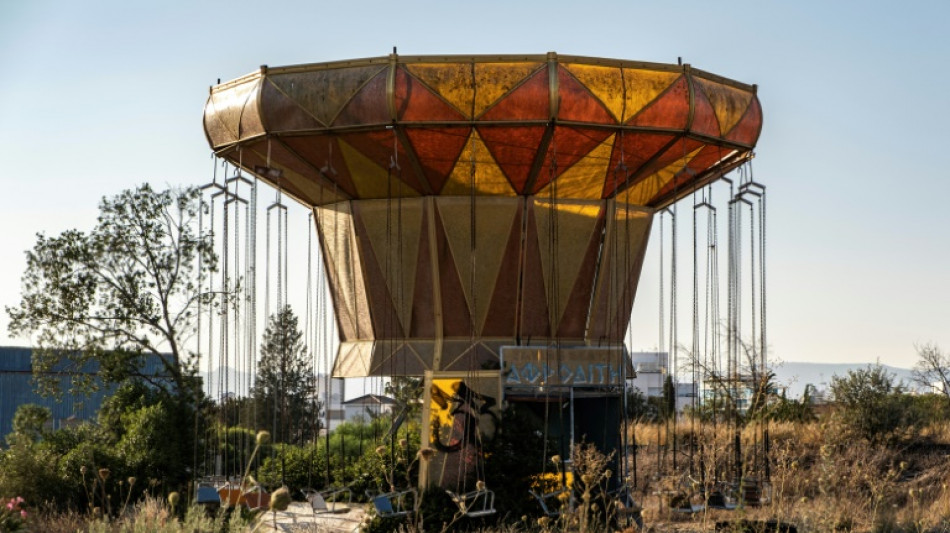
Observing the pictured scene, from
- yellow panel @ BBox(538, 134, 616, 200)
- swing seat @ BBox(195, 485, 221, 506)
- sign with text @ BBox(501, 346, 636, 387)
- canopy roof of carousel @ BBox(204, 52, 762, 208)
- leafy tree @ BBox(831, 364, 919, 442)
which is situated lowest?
swing seat @ BBox(195, 485, 221, 506)

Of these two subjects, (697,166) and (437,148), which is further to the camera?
(697,166)

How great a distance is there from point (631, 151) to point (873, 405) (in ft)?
43.9

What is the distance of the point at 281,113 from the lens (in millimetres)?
21703

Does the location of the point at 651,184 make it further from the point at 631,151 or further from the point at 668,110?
the point at 668,110

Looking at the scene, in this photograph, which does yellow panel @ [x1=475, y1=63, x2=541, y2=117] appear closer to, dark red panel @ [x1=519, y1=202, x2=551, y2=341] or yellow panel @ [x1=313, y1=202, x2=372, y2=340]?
dark red panel @ [x1=519, y1=202, x2=551, y2=341]

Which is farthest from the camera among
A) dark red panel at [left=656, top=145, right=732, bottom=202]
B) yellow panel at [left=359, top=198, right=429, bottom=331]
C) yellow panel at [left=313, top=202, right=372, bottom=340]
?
yellow panel at [left=313, top=202, right=372, bottom=340]

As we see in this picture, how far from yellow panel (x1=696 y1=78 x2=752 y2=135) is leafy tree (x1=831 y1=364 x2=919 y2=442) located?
10579 millimetres

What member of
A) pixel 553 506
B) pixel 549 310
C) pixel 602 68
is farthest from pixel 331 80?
pixel 553 506

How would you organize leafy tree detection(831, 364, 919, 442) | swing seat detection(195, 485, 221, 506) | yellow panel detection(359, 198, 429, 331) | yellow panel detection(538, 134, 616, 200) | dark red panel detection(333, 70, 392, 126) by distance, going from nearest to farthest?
swing seat detection(195, 485, 221, 506)
dark red panel detection(333, 70, 392, 126)
yellow panel detection(538, 134, 616, 200)
yellow panel detection(359, 198, 429, 331)
leafy tree detection(831, 364, 919, 442)

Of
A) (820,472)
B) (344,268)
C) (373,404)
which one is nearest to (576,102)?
(344,268)

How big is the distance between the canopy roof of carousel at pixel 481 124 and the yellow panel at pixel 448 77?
17 millimetres

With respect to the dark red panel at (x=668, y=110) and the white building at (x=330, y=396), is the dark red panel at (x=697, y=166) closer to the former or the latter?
the dark red panel at (x=668, y=110)

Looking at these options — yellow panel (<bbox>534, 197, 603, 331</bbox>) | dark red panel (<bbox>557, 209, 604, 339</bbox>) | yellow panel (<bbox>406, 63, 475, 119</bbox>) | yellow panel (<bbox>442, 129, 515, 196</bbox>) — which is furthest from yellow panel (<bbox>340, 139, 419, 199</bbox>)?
dark red panel (<bbox>557, 209, 604, 339</bbox>)

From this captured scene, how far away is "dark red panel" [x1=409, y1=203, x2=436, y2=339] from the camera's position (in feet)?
80.7
